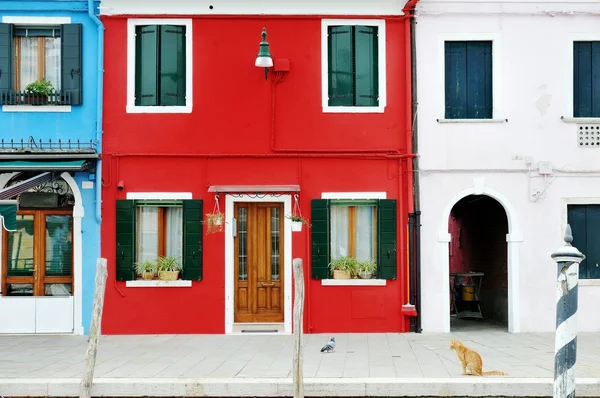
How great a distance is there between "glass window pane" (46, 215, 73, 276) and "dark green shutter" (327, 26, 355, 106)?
5.32 meters

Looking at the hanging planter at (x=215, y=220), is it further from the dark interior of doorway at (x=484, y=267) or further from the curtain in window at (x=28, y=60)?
the dark interior of doorway at (x=484, y=267)

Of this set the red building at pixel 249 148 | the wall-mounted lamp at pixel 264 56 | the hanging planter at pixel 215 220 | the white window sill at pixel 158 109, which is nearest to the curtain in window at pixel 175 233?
the red building at pixel 249 148

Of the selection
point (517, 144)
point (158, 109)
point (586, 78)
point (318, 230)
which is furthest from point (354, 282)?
point (586, 78)

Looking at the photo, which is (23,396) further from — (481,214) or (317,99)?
(481,214)

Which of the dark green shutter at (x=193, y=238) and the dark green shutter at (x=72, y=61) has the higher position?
the dark green shutter at (x=72, y=61)

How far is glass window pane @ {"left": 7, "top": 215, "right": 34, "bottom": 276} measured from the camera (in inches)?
628

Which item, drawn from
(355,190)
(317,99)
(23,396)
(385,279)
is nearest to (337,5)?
(317,99)

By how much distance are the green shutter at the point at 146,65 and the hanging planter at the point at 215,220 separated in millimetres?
2229

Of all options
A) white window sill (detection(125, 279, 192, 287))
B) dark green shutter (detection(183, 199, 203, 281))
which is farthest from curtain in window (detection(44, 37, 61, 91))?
white window sill (detection(125, 279, 192, 287))

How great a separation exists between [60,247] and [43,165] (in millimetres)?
1690

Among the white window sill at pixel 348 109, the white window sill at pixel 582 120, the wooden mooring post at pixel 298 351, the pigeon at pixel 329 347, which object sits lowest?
the pigeon at pixel 329 347

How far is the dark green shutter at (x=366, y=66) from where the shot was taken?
15.9 m

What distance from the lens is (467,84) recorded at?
52.4ft

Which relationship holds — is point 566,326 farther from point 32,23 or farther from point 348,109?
point 32,23
